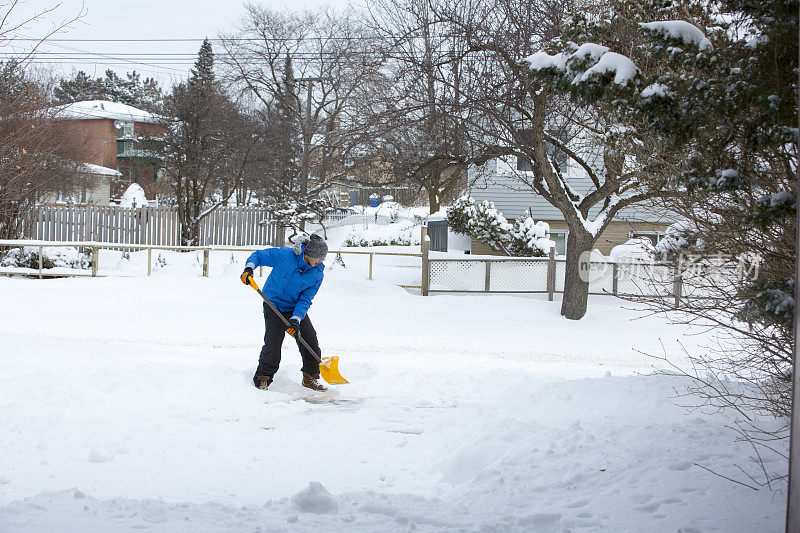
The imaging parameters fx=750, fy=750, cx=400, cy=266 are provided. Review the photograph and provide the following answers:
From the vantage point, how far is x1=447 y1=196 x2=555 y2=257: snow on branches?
1808 cm

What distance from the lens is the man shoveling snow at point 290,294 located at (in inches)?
306

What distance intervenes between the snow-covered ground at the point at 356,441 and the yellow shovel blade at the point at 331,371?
0.21 m

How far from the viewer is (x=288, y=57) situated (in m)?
29.4

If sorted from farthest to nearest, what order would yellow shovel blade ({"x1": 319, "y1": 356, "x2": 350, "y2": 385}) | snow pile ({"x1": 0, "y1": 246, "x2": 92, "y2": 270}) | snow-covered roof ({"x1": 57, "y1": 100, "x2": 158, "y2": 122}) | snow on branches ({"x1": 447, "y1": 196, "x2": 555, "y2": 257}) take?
1. snow-covered roof ({"x1": 57, "y1": 100, "x2": 158, "y2": 122})
2. snow on branches ({"x1": 447, "y1": 196, "x2": 555, "y2": 257})
3. snow pile ({"x1": 0, "y1": 246, "x2": 92, "y2": 270})
4. yellow shovel blade ({"x1": 319, "y1": 356, "x2": 350, "y2": 385})

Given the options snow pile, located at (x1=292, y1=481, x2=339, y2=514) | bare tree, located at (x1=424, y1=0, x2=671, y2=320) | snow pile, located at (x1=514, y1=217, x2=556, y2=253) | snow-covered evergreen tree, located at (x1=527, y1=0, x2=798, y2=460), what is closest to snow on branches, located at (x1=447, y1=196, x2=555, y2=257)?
snow pile, located at (x1=514, y1=217, x2=556, y2=253)

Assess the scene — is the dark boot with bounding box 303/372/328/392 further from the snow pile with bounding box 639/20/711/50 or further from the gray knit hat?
the snow pile with bounding box 639/20/711/50

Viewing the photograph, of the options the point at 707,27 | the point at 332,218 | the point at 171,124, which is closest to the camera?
the point at 707,27

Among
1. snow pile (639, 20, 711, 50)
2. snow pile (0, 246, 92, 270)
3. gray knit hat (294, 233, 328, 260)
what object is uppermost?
snow pile (639, 20, 711, 50)

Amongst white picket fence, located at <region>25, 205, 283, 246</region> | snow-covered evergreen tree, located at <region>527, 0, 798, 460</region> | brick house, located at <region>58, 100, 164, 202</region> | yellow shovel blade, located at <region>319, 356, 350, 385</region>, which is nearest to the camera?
snow-covered evergreen tree, located at <region>527, 0, 798, 460</region>

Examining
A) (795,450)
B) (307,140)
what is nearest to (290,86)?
(307,140)

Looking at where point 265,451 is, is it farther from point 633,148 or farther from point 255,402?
point 633,148

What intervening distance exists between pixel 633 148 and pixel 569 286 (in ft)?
28.1

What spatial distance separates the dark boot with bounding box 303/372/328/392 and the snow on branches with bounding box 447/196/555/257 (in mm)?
10205

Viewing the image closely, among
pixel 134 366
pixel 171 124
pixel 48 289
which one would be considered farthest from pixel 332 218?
pixel 134 366
